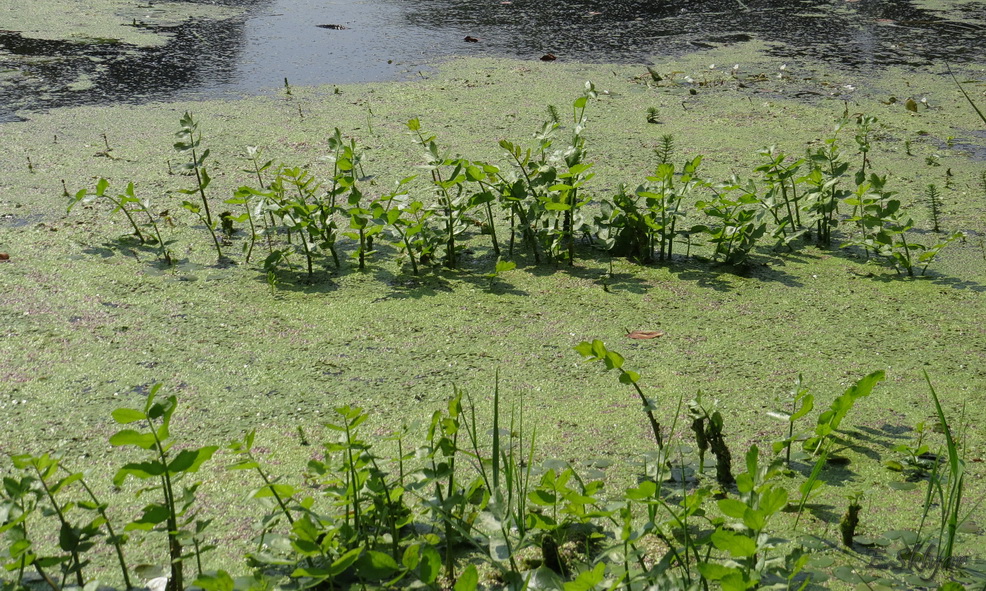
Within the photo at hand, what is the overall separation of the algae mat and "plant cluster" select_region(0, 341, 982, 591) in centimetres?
9

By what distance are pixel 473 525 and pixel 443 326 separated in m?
0.78

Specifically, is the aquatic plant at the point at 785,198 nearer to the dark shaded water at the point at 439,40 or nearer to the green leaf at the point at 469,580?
the green leaf at the point at 469,580

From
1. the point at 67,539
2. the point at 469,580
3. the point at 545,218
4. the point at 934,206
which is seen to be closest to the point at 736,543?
the point at 469,580

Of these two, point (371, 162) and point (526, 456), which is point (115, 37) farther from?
point (526, 456)

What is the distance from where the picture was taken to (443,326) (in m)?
1.86

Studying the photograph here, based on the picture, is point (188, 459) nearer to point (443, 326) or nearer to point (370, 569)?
point (370, 569)

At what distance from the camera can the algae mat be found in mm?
1489

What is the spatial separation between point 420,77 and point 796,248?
2035 mm

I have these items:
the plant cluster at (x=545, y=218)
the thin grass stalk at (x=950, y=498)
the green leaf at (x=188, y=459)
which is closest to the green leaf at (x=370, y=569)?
the green leaf at (x=188, y=459)

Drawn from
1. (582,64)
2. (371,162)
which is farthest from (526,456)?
(582,64)

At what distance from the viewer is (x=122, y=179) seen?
2588 millimetres

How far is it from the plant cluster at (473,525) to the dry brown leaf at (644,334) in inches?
19.4

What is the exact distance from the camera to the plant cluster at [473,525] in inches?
38.2

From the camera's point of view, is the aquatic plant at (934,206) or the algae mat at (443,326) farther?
the aquatic plant at (934,206)
